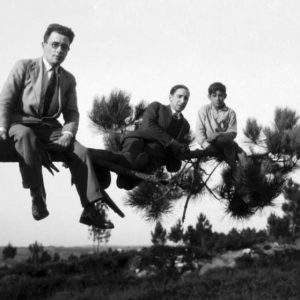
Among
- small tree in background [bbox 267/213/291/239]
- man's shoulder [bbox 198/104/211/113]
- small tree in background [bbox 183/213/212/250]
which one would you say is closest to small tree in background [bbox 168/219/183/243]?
small tree in background [bbox 183/213/212/250]

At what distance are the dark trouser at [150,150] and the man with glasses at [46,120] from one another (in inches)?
15.9

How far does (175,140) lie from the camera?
339cm

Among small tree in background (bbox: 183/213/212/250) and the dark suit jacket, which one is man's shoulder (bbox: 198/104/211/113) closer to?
the dark suit jacket

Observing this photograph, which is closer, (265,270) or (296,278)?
(296,278)

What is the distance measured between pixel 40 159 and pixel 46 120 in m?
0.34

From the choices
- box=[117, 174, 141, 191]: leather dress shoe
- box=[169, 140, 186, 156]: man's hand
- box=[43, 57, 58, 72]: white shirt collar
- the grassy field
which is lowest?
the grassy field

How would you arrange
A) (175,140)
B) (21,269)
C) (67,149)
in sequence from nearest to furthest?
(67,149)
(175,140)
(21,269)

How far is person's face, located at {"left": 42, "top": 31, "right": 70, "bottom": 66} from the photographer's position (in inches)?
113

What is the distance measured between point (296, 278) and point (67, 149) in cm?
790

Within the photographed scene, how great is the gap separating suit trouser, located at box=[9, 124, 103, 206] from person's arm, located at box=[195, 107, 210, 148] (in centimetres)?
140

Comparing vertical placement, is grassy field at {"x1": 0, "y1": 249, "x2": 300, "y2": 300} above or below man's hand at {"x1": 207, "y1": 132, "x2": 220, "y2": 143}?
below

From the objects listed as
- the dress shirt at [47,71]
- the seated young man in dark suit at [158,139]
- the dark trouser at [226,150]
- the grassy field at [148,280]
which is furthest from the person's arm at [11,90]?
the grassy field at [148,280]

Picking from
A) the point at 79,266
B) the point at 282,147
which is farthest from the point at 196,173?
the point at 79,266

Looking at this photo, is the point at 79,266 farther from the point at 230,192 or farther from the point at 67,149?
the point at 67,149
